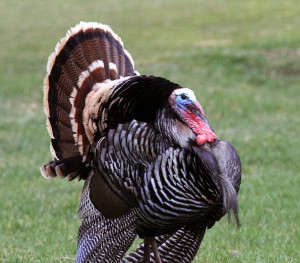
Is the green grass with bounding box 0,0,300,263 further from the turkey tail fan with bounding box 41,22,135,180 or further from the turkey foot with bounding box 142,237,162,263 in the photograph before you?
the turkey tail fan with bounding box 41,22,135,180

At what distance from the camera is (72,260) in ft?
16.5

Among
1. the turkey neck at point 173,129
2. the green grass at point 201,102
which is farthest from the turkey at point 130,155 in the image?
the green grass at point 201,102

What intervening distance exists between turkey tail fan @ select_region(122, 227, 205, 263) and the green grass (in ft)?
1.71

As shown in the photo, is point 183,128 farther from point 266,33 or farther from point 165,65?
point 266,33

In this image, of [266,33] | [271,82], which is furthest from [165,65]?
[266,33]

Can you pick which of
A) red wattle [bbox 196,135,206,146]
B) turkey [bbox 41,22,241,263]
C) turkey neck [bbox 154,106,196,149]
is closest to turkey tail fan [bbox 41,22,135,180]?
turkey [bbox 41,22,241,263]

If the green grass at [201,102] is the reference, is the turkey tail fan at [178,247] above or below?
above

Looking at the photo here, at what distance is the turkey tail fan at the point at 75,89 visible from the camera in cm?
451

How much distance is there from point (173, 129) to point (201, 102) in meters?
7.45

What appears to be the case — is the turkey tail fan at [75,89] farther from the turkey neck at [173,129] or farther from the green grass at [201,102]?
the green grass at [201,102]

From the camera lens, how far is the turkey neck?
384cm

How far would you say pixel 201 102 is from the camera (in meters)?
11.3

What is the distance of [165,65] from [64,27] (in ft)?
26.6

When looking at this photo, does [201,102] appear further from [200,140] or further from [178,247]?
[200,140]
